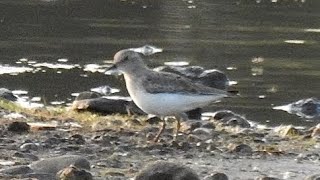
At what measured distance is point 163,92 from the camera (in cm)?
885

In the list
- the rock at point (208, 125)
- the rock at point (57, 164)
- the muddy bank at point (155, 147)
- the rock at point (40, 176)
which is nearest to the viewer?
the rock at point (40, 176)

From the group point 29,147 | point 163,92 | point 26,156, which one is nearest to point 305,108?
point 163,92

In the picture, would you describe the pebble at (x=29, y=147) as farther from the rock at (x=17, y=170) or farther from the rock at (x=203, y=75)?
the rock at (x=203, y=75)

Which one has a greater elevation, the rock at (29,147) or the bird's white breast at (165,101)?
the bird's white breast at (165,101)

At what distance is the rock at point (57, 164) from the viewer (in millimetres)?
7133

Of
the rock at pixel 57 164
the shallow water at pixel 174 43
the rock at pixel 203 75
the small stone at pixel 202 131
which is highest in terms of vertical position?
the rock at pixel 57 164

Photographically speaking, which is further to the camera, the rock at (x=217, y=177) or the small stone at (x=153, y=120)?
the small stone at (x=153, y=120)

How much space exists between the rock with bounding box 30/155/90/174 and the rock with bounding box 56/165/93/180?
0.56ft

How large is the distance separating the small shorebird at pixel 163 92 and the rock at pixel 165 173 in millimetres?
1917

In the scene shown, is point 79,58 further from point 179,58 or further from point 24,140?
point 24,140

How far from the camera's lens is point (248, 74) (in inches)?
608

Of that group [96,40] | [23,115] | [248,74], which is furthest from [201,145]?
[96,40]

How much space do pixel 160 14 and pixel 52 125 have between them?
13726mm

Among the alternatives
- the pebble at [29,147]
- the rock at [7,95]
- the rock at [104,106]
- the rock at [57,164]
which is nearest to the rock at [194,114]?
the rock at [104,106]
